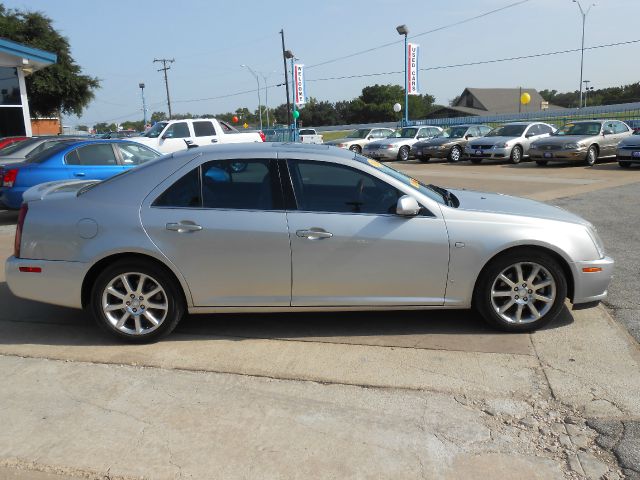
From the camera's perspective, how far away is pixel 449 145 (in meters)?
23.9

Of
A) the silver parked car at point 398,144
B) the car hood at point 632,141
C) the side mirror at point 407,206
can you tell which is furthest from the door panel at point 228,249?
the silver parked car at point 398,144

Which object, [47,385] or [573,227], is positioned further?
[573,227]

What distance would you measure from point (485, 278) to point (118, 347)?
296 cm

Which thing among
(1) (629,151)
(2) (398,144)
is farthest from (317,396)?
(2) (398,144)

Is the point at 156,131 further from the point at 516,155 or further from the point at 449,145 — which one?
the point at 516,155

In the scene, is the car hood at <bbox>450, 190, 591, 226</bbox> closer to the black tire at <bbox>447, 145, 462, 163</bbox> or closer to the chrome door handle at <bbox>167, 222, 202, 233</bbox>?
the chrome door handle at <bbox>167, 222, 202, 233</bbox>

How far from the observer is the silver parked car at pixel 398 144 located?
26.2 metres

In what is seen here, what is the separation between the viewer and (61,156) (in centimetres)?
1001

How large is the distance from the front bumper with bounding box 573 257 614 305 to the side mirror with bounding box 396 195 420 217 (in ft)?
4.49

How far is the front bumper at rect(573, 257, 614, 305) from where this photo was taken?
4535 millimetres

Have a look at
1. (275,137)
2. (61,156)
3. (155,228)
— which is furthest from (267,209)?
(275,137)

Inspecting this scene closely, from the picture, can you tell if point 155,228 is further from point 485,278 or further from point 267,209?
point 485,278

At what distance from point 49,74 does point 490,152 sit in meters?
29.4

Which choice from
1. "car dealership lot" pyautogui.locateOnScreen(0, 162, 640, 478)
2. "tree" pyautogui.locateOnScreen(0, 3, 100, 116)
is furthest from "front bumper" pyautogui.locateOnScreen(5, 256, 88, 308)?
"tree" pyautogui.locateOnScreen(0, 3, 100, 116)
